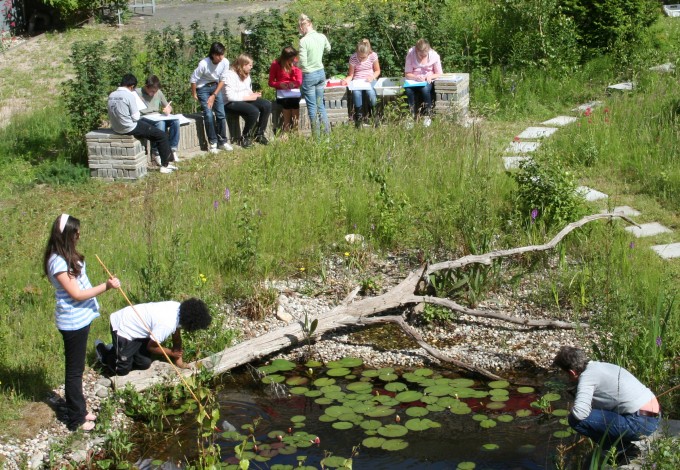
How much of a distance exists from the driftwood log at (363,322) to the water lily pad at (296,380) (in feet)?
0.90

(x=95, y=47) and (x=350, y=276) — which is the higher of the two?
(x=95, y=47)

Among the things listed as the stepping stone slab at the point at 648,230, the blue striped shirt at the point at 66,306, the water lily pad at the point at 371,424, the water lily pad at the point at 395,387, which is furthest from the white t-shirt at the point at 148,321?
the stepping stone slab at the point at 648,230

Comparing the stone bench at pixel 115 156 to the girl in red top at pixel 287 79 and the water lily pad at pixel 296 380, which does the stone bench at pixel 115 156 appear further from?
the water lily pad at pixel 296 380

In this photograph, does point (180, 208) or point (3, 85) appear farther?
Result: point (3, 85)

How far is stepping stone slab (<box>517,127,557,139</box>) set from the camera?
11742 mm

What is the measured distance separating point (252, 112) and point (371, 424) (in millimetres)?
6542

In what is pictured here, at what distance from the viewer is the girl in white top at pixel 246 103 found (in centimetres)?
1223

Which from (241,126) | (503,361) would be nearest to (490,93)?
(241,126)

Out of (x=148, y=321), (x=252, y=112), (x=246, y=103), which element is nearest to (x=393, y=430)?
(x=148, y=321)

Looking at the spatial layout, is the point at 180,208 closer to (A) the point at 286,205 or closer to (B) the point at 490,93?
(A) the point at 286,205

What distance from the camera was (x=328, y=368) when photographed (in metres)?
7.38

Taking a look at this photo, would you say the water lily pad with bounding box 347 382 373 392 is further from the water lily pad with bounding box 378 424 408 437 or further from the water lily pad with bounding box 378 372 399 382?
the water lily pad with bounding box 378 424 408 437

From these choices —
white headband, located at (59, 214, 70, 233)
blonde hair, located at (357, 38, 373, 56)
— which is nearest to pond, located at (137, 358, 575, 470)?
white headband, located at (59, 214, 70, 233)

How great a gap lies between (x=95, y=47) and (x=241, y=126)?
83.8 inches
